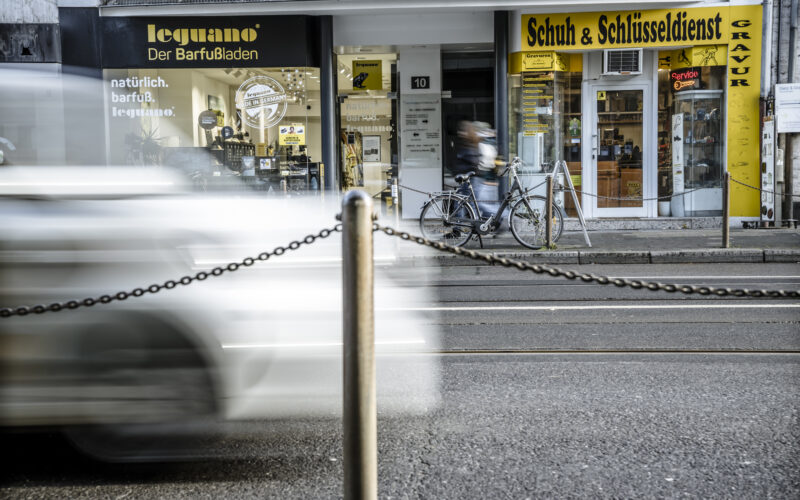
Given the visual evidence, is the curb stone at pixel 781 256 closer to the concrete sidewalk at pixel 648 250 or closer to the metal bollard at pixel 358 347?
the concrete sidewalk at pixel 648 250

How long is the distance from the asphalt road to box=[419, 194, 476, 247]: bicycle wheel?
5675 mm

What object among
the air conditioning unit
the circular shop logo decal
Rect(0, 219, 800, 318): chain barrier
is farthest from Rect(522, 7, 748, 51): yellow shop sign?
Rect(0, 219, 800, 318): chain barrier

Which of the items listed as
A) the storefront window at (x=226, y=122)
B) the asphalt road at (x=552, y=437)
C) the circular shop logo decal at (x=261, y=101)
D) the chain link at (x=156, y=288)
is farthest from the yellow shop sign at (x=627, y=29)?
the chain link at (x=156, y=288)

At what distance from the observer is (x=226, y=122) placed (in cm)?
1538

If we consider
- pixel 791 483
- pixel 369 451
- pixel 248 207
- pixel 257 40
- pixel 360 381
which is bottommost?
pixel 791 483

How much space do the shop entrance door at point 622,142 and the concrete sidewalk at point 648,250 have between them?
1874mm

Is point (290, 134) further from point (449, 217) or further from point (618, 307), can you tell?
point (618, 307)

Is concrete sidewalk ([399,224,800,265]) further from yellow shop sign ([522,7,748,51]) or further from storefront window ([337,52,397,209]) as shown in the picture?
storefront window ([337,52,397,209])

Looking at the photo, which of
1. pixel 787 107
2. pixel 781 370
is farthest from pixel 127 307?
pixel 787 107

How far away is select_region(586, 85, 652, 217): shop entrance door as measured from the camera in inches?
607

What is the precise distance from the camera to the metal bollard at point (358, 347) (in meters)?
2.88

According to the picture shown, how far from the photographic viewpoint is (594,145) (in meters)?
15.5

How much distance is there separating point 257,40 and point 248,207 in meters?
11.6

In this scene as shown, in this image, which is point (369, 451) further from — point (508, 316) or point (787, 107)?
point (787, 107)
